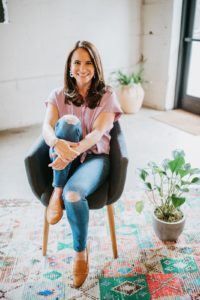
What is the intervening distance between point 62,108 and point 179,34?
2.76 metres

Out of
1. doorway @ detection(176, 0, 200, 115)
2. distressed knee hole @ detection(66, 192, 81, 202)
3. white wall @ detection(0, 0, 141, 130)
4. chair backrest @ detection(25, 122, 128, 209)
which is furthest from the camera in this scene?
doorway @ detection(176, 0, 200, 115)

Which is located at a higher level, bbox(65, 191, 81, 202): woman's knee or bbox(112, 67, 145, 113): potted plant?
bbox(65, 191, 81, 202): woman's knee

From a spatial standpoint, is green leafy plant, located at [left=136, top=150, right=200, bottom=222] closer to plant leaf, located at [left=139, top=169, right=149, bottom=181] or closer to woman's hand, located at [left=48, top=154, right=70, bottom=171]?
plant leaf, located at [left=139, top=169, right=149, bottom=181]

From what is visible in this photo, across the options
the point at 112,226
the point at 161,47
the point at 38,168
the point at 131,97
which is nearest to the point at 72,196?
the point at 38,168

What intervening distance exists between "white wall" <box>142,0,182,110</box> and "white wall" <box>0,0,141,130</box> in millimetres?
242

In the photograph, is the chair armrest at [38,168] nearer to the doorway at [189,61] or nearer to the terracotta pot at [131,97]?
the terracotta pot at [131,97]

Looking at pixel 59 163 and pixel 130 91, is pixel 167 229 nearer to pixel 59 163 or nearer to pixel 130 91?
pixel 59 163

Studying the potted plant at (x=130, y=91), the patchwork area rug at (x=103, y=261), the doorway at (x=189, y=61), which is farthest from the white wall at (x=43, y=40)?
the patchwork area rug at (x=103, y=261)

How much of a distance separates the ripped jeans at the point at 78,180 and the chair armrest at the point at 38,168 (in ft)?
0.27

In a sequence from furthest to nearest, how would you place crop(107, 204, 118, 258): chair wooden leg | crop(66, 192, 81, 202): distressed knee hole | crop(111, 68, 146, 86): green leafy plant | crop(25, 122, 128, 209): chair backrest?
crop(111, 68, 146, 86): green leafy plant → crop(107, 204, 118, 258): chair wooden leg → crop(25, 122, 128, 209): chair backrest → crop(66, 192, 81, 202): distressed knee hole

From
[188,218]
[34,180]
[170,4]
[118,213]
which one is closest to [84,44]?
[34,180]

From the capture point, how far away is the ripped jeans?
1.33 meters

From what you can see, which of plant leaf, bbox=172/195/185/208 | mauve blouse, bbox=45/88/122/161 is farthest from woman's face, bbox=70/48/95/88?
plant leaf, bbox=172/195/185/208

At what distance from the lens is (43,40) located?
3.45 metres
